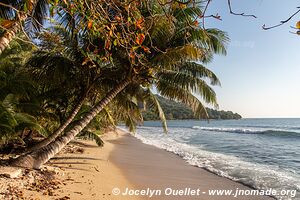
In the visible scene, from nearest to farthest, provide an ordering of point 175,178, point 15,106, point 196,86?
point 15,106 < point 175,178 < point 196,86

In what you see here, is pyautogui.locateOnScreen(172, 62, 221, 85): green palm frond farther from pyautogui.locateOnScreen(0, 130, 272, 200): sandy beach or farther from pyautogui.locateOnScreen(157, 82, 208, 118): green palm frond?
pyautogui.locateOnScreen(0, 130, 272, 200): sandy beach

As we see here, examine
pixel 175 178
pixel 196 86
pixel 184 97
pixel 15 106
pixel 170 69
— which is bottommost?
pixel 175 178

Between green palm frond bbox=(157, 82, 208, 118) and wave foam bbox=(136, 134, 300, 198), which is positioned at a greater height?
green palm frond bbox=(157, 82, 208, 118)

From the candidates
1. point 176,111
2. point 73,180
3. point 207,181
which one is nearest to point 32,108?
point 73,180

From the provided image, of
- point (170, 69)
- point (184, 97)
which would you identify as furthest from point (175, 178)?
point (170, 69)

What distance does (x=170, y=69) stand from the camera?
800cm

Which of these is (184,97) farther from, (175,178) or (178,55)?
(175,178)

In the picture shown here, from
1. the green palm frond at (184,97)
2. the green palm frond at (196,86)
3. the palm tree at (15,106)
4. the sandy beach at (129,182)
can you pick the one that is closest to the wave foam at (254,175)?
the sandy beach at (129,182)

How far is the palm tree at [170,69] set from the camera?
6.66m

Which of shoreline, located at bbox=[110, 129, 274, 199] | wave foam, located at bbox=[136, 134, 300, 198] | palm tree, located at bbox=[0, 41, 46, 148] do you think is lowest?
shoreline, located at bbox=[110, 129, 274, 199]

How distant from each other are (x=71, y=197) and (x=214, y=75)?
20.1 ft

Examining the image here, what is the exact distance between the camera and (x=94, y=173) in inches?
295

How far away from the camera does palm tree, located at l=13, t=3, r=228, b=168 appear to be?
666 centimetres

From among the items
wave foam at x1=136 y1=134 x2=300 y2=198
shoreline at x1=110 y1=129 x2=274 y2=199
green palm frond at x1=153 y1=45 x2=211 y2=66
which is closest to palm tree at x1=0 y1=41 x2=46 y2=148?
shoreline at x1=110 y1=129 x2=274 y2=199
